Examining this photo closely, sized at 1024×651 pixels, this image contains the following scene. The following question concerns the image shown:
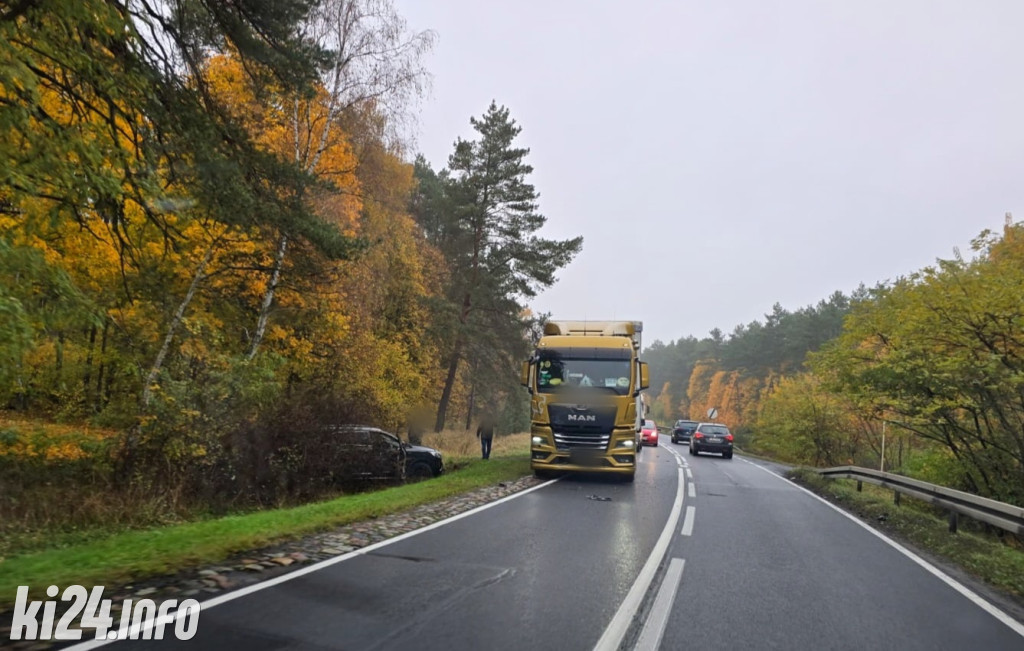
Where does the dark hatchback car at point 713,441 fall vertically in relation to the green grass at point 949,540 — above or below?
above

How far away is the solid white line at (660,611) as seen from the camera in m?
4.28

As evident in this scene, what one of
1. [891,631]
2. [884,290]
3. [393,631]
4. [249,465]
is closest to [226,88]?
[249,465]

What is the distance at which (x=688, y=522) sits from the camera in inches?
370

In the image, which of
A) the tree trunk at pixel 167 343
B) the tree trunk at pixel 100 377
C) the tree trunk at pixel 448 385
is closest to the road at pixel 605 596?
the tree trunk at pixel 167 343

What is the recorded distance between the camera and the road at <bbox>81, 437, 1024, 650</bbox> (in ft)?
14.0

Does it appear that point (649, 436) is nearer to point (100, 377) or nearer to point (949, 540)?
point (949, 540)

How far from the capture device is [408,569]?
5.94 metres

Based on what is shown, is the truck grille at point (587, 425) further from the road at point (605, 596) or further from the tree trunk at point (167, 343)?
the tree trunk at point (167, 343)

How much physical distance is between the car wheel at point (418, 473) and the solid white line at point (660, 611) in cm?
1062

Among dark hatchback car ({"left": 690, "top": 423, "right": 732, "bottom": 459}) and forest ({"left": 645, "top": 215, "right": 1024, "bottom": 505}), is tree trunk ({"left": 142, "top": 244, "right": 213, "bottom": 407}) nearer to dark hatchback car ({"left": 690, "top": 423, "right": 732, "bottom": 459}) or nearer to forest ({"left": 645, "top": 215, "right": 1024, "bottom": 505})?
forest ({"left": 645, "top": 215, "right": 1024, "bottom": 505})

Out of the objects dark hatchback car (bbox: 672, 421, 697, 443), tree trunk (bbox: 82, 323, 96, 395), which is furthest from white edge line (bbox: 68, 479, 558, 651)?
dark hatchback car (bbox: 672, 421, 697, 443)

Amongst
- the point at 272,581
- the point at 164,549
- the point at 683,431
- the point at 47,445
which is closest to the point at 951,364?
the point at 272,581

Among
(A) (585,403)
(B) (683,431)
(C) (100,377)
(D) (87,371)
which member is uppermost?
(D) (87,371)

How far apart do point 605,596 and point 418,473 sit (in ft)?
38.3
